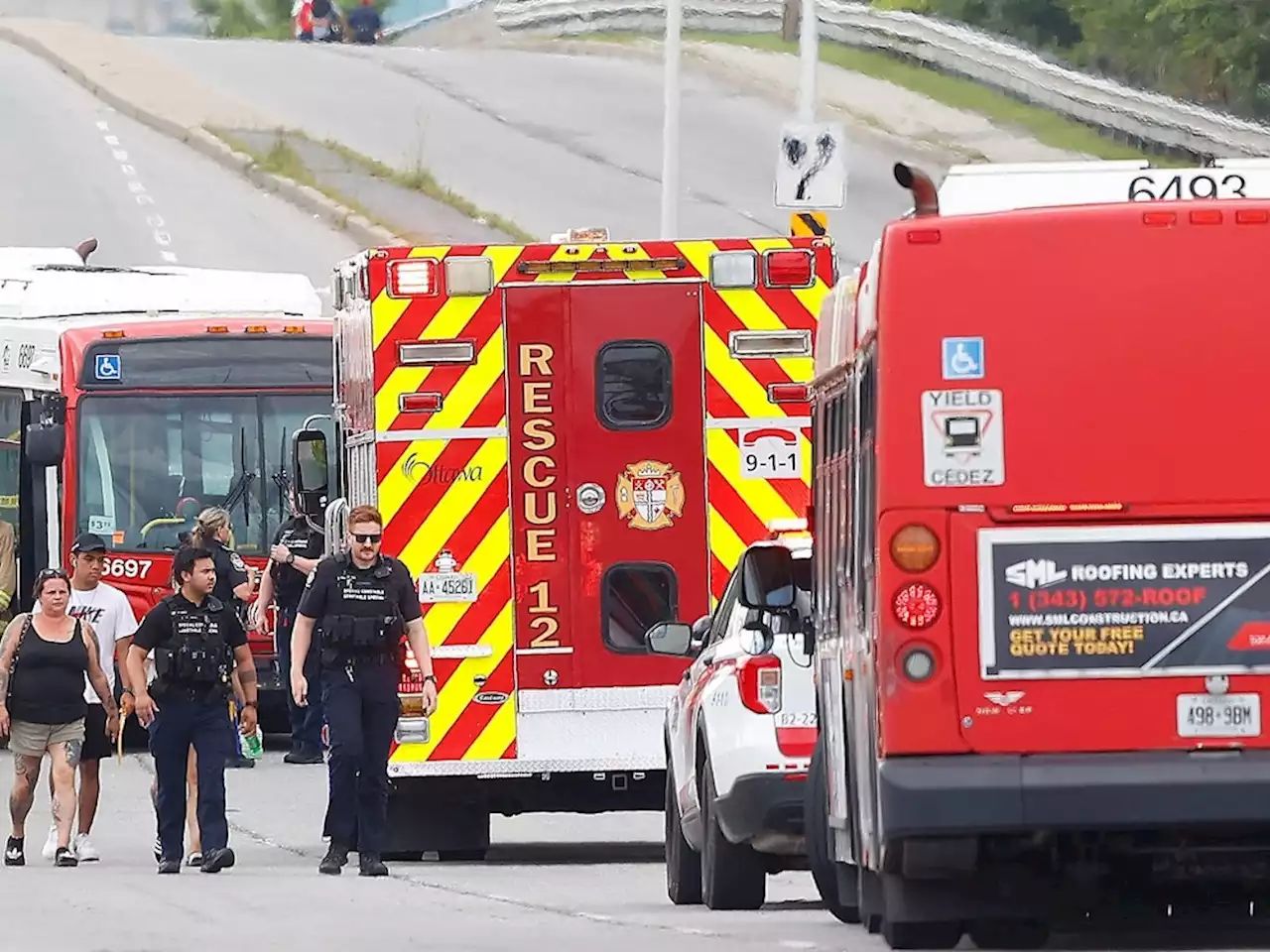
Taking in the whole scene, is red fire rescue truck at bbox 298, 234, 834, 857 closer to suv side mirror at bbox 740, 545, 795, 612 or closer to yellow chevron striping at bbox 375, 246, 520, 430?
yellow chevron striping at bbox 375, 246, 520, 430

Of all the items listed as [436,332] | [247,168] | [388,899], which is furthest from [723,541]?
[247,168]

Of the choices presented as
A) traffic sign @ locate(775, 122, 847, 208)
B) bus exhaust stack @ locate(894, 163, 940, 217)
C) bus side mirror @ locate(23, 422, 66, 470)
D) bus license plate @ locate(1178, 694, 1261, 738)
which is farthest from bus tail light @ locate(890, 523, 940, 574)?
bus side mirror @ locate(23, 422, 66, 470)

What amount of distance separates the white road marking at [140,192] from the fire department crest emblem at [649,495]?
1172 inches

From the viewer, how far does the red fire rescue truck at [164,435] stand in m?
23.9

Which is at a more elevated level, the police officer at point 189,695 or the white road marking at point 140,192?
the white road marking at point 140,192

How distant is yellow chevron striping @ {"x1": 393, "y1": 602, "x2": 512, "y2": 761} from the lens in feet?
54.4

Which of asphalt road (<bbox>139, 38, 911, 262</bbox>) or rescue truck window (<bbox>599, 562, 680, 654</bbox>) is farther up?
asphalt road (<bbox>139, 38, 911, 262</bbox>)

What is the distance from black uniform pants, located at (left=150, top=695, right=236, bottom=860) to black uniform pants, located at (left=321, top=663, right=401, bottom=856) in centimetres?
74

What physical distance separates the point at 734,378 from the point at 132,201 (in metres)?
35.4

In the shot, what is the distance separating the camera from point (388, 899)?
47.3 feet

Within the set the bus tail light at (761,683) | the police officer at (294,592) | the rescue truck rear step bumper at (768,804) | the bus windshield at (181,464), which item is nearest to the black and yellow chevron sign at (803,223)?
the bus windshield at (181,464)

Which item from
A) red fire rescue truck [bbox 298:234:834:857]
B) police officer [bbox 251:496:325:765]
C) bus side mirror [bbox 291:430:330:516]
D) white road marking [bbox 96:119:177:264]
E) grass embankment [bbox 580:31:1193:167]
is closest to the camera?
red fire rescue truck [bbox 298:234:834:857]

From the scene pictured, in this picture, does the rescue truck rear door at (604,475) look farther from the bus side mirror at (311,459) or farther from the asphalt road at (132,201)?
the asphalt road at (132,201)

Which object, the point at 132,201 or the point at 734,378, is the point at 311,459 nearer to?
the point at 734,378
